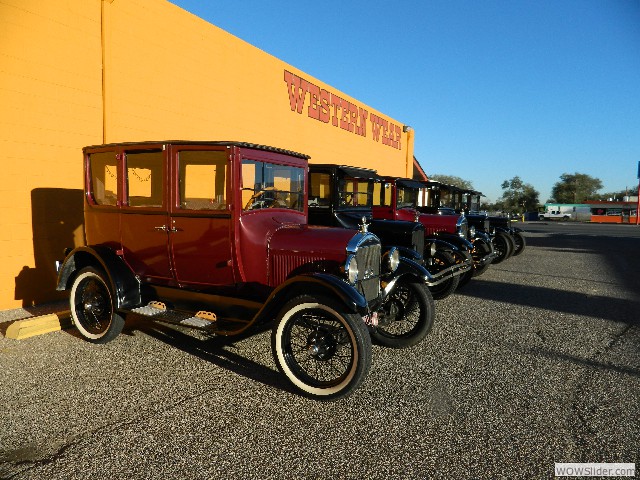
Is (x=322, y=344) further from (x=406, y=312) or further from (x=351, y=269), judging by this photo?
(x=406, y=312)

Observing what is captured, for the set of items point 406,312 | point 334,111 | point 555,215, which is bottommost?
point 406,312

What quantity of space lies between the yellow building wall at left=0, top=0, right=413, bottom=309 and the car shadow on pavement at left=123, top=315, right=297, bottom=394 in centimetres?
189

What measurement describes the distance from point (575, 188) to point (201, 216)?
9394 cm

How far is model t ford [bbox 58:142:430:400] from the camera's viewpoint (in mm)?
3402

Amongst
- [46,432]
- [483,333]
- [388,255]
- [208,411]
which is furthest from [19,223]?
[483,333]

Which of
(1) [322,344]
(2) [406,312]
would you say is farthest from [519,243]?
(1) [322,344]

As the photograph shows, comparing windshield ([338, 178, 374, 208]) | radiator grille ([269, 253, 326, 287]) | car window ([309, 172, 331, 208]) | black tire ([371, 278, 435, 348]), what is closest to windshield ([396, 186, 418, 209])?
windshield ([338, 178, 374, 208])

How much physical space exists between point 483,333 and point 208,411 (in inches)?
126

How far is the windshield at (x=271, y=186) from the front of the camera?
12.8 ft

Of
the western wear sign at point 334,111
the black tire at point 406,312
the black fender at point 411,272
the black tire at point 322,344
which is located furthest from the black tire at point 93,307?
the western wear sign at point 334,111

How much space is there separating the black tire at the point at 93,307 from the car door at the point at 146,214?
16.2 inches

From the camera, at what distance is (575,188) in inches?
3282

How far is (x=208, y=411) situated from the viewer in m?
3.00

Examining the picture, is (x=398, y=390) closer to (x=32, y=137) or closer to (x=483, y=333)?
(x=483, y=333)
